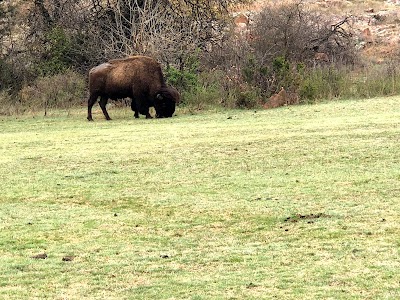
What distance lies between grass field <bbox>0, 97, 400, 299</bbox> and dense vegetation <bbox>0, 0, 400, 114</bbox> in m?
7.28

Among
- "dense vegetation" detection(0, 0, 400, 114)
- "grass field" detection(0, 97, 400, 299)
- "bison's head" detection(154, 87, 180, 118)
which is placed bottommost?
"grass field" detection(0, 97, 400, 299)

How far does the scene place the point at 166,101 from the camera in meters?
23.1

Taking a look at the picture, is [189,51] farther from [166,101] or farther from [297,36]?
[166,101]

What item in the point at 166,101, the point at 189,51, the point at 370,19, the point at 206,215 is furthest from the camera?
the point at 370,19

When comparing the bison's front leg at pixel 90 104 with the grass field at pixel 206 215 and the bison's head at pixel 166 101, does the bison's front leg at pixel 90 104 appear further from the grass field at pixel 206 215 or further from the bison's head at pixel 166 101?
the grass field at pixel 206 215

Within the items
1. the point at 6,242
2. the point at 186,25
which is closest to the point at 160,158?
the point at 6,242

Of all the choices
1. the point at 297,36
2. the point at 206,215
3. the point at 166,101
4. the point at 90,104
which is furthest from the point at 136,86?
the point at 206,215

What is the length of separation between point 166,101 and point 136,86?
101 cm

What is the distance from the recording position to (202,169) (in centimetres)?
Answer: 1259

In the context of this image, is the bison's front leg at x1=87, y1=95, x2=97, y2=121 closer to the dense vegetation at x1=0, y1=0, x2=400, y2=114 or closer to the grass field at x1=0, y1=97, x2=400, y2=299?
the dense vegetation at x1=0, y1=0, x2=400, y2=114

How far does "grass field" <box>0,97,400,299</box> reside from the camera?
6.61 metres

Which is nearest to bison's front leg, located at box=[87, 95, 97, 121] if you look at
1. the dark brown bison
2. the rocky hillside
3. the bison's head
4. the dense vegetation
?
the dark brown bison

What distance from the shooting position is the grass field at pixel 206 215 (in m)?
6.61

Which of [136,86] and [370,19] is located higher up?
[370,19]
